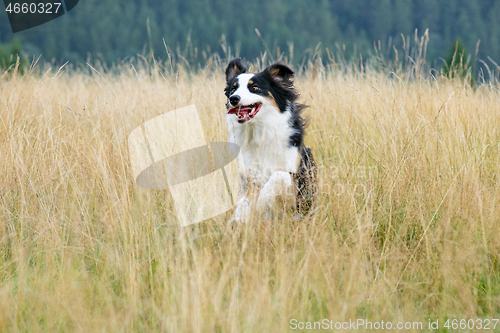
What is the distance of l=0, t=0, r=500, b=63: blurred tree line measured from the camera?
4616 centimetres

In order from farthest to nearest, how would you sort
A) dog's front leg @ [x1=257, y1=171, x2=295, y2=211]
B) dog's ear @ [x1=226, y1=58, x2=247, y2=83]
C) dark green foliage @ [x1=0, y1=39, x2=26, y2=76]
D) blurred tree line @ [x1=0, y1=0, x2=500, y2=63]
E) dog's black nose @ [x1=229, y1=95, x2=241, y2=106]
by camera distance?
blurred tree line @ [x1=0, y1=0, x2=500, y2=63] < dark green foliage @ [x1=0, y1=39, x2=26, y2=76] < dog's ear @ [x1=226, y1=58, x2=247, y2=83] < dog's black nose @ [x1=229, y1=95, x2=241, y2=106] < dog's front leg @ [x1=257, y1=171, x2=295, y2=211]

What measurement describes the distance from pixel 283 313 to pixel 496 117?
398 cm

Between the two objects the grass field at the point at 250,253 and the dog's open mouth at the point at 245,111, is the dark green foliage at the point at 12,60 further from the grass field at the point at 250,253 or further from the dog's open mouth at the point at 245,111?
the dog's open mouth at the point at 245,111

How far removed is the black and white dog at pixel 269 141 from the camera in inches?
117

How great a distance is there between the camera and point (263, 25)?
5622 centimetres

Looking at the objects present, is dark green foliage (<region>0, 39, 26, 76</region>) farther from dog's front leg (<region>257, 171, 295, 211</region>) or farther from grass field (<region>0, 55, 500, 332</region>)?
dog's front leg (<region>257, 171, 295, 211</region>)

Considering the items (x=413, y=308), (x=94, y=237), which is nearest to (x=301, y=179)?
(x=413, y=308)

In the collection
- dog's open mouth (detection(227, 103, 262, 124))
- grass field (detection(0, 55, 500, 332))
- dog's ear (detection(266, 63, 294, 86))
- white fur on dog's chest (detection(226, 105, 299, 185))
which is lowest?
grass field (detection(0, 55, 500, 332))

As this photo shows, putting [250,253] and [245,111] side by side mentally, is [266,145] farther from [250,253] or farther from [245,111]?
[250,253]

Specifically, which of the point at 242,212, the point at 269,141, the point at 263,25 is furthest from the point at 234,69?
the point at 263,25

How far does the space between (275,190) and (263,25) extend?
57.2 meters

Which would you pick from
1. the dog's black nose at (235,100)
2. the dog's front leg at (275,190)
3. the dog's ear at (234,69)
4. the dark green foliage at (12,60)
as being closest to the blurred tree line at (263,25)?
the dark green foliage at (12,60)

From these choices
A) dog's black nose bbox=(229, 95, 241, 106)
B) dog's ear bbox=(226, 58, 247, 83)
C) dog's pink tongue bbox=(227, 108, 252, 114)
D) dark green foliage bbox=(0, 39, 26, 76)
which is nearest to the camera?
dog's black nose bbox=(229, 95, 241, 106)

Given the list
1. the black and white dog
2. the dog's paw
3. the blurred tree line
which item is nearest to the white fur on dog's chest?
the black and white dog
